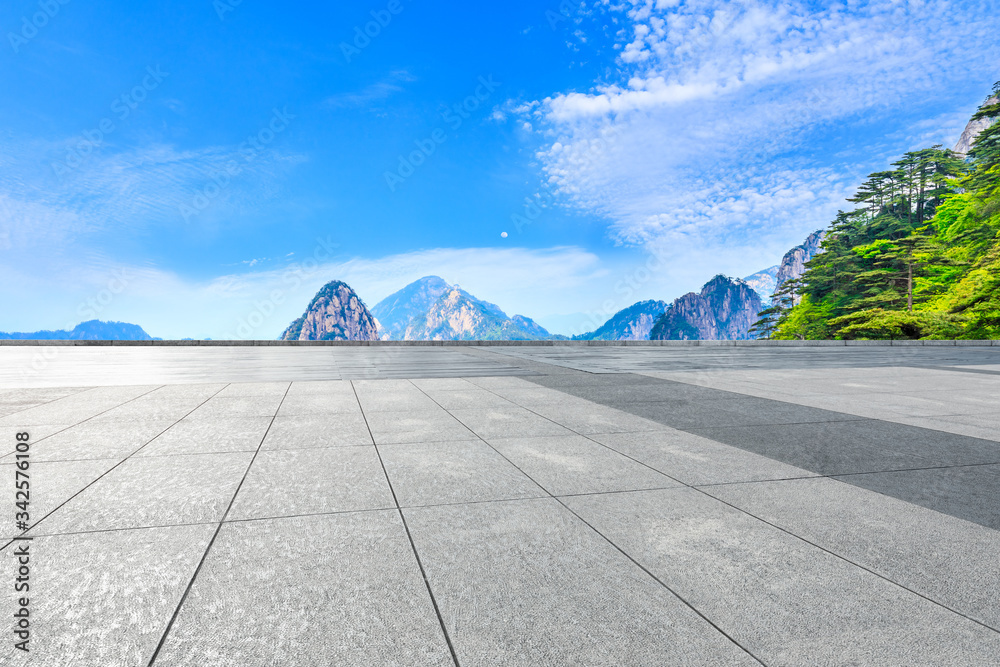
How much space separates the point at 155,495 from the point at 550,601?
3.21 meters

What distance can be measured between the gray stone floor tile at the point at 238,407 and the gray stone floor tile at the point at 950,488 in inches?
274

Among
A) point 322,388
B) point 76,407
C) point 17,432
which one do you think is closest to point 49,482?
point 17,432

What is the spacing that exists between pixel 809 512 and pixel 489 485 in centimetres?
235

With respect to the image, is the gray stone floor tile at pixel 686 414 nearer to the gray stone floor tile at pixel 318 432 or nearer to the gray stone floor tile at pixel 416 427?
the gray stone floor tile at pixel 416 427

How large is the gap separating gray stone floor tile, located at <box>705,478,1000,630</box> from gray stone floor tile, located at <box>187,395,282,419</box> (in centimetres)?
607

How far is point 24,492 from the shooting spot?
12.8 feet

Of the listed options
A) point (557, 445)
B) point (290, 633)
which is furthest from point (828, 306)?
point (290, 633)

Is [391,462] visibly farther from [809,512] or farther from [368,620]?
[809,512]

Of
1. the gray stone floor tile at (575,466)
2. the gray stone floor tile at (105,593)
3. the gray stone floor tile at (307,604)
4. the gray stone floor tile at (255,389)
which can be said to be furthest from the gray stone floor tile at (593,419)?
the gray stone floor tile at (255,389)

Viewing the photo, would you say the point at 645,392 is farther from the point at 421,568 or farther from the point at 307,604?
the point at 307,604

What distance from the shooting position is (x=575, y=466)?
4.68m

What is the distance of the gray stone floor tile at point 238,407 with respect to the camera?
6967 millimetres

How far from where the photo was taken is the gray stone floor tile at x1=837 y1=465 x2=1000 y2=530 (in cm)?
358

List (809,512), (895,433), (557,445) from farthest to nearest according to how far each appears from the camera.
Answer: (895,433) < (557,445) < (809,512)
